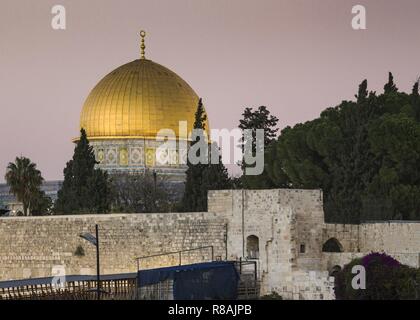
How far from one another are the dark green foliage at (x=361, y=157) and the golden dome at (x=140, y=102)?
78.2ft

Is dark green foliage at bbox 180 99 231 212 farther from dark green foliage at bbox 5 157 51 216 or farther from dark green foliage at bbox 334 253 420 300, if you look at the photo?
dark green foliage at bbox 334 253 420 300

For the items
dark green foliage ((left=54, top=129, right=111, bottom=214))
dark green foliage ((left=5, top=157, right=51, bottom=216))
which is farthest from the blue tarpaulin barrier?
dark green foliage ((left=5, top=157, right=51, bottom=216))

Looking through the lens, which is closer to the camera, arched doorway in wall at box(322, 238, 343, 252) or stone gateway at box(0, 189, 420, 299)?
stone gateway at box(0, 189, 420, 299)

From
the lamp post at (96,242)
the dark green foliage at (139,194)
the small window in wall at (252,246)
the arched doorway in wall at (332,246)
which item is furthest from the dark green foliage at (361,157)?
the dark green foliage at (139,194)

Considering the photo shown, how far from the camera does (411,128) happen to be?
43.1 metres

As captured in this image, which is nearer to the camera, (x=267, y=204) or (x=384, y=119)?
(x=267, y=204)

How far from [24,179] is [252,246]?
14.9 m

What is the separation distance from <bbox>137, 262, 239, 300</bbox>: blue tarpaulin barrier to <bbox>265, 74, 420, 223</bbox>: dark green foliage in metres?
5.67

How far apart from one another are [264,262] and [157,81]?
3387cm

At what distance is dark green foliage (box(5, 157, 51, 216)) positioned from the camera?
52.2 m

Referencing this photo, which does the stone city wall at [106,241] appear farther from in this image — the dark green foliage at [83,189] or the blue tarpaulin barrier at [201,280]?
the dark green foliage at [83,189]
